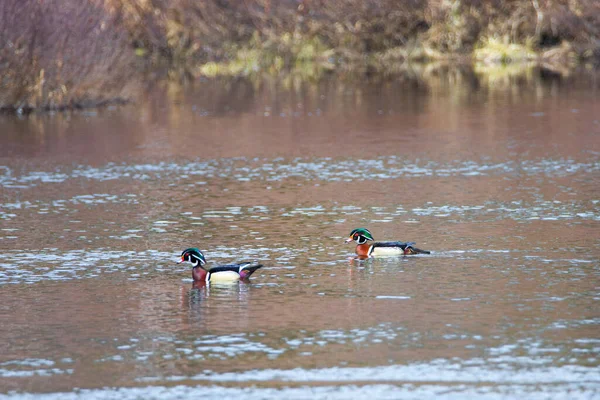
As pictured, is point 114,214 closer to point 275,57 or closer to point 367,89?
point 367,89

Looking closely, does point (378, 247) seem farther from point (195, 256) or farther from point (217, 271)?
point (195, 256)

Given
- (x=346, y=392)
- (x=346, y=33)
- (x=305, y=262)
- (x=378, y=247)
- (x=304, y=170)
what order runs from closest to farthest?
(x=346, y=392) → (x=305, y=262) → (x=378, y=247) → (x=304, y=170) → (x=346, y=33)

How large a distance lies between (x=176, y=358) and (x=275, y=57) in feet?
146

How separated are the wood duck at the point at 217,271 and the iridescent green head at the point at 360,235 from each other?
138cm

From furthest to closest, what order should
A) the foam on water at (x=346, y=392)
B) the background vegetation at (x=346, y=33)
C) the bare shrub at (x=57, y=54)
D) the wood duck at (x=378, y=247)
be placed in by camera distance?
the background vegetation at (x=346, y=33), the bare shrub at (x=57, y=54), the wood duck at (x=378, y=247), the foam on water at (x=346, y=392)

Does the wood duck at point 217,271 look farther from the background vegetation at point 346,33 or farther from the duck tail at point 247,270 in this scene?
the background vegetation at point 346,33

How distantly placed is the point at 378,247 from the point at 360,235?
211 mm

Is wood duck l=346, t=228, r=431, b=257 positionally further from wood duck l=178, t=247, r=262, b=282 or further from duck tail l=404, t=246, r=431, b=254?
wood duck l=178, t=247, r=262, b=282

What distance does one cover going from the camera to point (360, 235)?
12.4 m

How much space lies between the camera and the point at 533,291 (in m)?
10.6

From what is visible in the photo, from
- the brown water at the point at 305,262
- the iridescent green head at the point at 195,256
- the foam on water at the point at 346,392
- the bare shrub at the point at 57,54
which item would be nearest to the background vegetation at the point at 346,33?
the bare shrub at the point at 57,54

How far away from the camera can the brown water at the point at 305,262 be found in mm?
8406

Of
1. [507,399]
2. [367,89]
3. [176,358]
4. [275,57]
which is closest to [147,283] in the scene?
[176,358]

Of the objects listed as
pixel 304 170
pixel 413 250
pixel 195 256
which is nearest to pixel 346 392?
pixel 195 256
